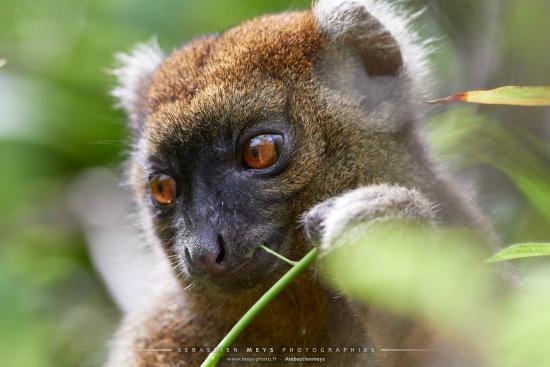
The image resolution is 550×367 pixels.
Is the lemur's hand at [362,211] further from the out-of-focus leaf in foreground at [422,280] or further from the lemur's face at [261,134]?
the out-of-focus leaf in foreground at [422,280]

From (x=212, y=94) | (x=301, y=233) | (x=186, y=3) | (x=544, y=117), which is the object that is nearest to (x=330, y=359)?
(x=301, y=233)

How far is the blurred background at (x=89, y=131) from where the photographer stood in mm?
3496

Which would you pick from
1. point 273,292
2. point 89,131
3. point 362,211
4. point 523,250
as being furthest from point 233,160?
point 89,131

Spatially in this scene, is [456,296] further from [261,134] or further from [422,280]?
[261,134]

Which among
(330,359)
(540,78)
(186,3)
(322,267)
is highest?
(186,3)

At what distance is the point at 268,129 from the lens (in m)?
2.75

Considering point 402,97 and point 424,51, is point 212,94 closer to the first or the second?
point 402,97

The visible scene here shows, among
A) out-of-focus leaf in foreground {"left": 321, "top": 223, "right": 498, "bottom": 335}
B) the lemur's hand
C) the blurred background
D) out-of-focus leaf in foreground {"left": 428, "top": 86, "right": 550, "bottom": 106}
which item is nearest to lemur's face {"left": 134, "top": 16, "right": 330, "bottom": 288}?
the lemur's hand

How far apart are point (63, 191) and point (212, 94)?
2.74 metres

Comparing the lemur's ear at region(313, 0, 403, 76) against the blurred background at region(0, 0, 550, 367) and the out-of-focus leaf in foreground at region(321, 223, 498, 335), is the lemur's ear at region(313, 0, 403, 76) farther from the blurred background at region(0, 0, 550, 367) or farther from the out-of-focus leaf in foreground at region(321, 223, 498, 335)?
the out-of-focus leaf in foreground at region(321, 223, 498, 335)

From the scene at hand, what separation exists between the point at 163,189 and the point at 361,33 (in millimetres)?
1031

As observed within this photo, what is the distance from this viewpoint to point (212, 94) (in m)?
2.82

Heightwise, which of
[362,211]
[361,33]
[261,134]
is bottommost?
[362,211]

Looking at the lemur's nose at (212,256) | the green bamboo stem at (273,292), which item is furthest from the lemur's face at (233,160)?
the green bamboo stem at (273,292)
